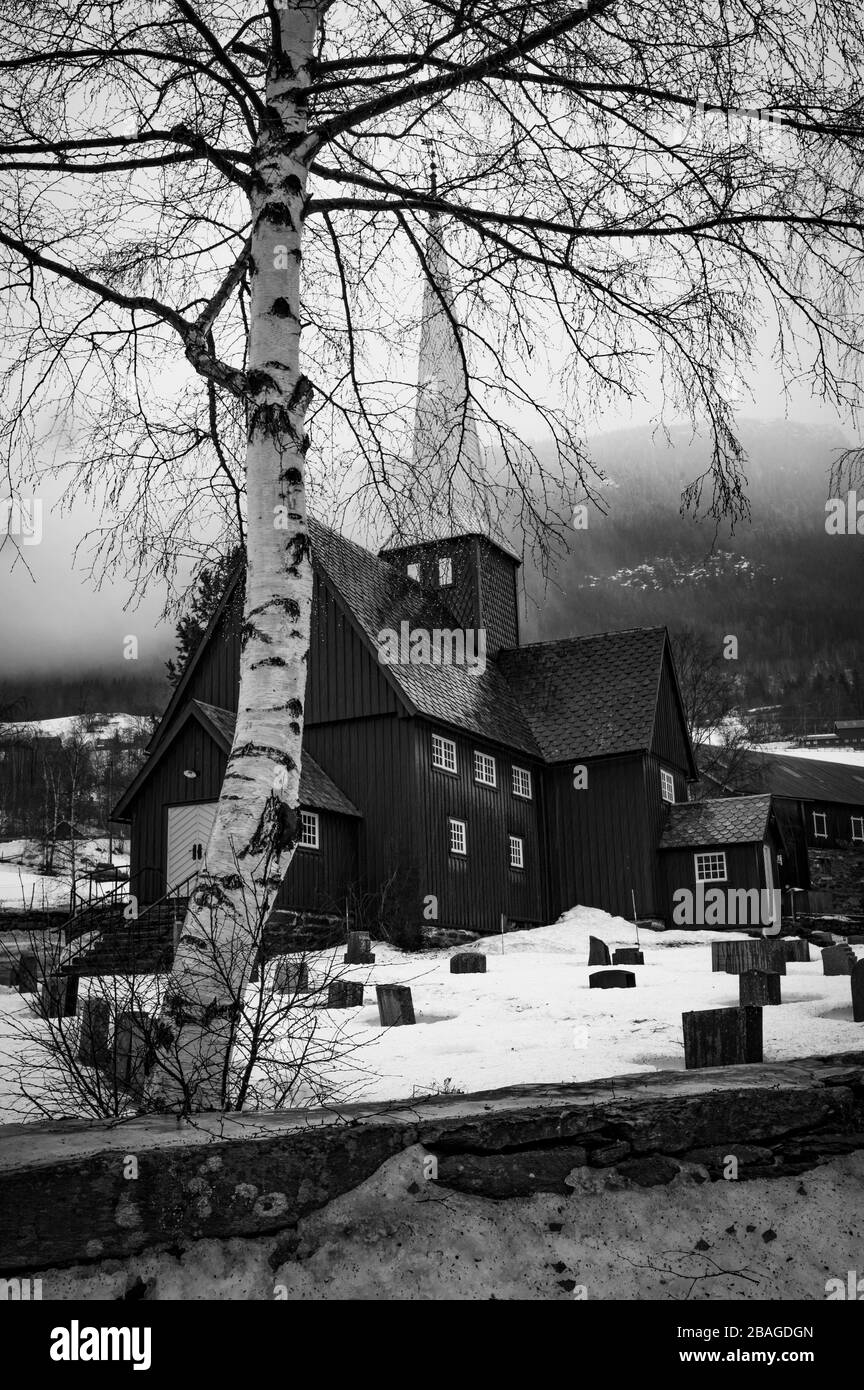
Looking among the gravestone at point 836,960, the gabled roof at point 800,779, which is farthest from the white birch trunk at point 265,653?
the gabled roof at point 800,779

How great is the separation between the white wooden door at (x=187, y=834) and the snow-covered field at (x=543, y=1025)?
814cm

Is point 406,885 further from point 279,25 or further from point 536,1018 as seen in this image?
point 279,25

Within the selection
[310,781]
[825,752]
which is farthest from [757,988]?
[825,752]

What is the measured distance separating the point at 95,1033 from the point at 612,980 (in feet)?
26.5

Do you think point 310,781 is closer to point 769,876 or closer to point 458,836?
point 458,836

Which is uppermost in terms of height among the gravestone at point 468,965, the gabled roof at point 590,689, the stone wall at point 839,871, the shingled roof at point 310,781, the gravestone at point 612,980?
the gabled roof at point 590,689

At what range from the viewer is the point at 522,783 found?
29.1 m

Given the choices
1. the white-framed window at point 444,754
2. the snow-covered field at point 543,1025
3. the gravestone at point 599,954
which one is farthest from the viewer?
the white-framed window at point 444,754

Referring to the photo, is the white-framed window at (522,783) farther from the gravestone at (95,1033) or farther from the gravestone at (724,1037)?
the gravestone at (95,1033)

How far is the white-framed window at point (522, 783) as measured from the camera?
1132 inches

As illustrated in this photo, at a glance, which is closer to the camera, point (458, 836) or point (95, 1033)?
point (95, 1033)

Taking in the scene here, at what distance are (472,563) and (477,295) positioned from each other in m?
24.3

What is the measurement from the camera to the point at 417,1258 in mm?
3205
